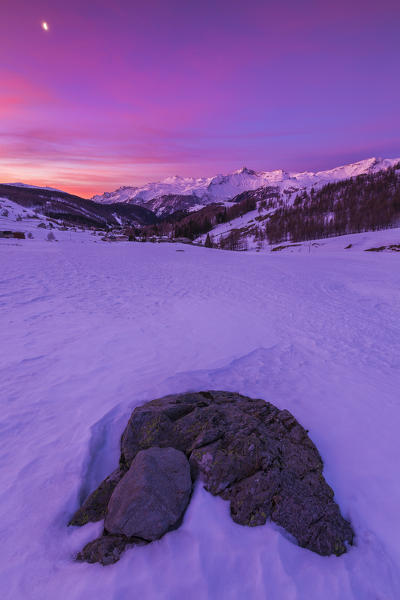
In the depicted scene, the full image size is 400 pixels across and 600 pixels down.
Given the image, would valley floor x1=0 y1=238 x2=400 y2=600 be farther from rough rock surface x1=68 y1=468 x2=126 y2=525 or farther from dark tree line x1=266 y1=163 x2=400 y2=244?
dark tree line x1=266 y1=163 x2=400 y2=244

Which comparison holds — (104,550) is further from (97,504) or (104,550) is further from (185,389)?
(185,389)

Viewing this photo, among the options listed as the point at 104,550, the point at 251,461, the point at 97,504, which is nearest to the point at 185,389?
the point at 251,461

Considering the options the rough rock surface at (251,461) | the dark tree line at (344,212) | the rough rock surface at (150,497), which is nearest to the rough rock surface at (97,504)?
the rough rock surface at (251,461)

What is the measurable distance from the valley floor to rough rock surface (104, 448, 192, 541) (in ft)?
0.41

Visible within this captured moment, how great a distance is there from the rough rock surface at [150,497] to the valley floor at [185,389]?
13 cm

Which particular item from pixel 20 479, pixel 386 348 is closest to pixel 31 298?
pixel 20 479

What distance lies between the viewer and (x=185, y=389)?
5242 mm

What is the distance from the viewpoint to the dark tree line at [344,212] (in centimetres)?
8300

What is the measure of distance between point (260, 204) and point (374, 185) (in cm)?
6398

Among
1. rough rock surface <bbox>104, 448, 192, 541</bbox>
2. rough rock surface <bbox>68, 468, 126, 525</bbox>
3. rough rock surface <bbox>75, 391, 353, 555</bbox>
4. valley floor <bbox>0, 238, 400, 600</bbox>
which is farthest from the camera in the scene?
rough rock surface <bbox>68, 468, 126, 525</bbox>

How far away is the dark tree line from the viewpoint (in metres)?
83.0

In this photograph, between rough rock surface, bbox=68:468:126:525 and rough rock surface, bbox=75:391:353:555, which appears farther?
rough rock surface, bbox=68:468:126:525

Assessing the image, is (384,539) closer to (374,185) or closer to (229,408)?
(229,408)

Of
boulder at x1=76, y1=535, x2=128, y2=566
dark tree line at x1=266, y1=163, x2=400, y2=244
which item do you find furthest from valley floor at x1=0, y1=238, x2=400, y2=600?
dark tree line at x1=266, y1=163, x2=400, y2=244
